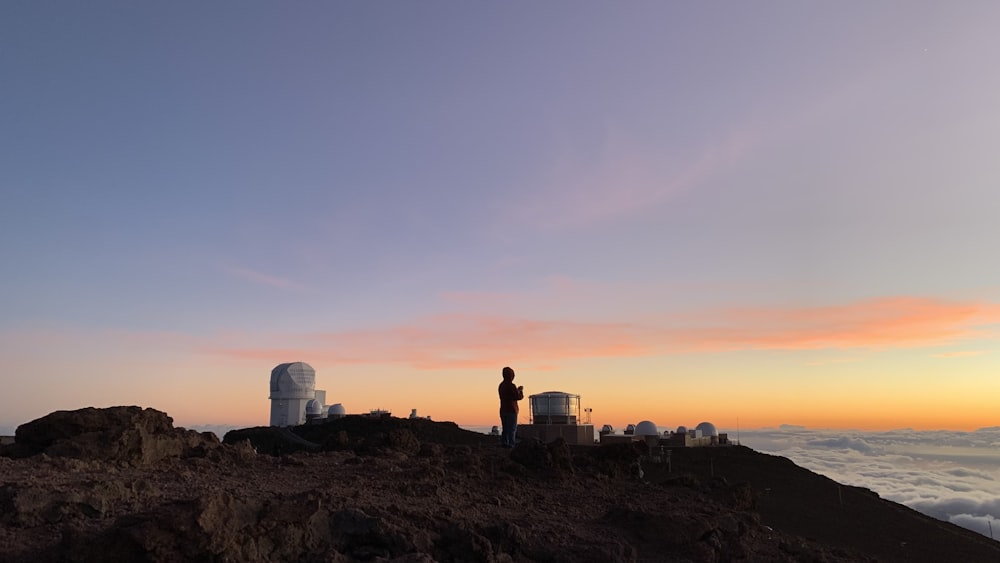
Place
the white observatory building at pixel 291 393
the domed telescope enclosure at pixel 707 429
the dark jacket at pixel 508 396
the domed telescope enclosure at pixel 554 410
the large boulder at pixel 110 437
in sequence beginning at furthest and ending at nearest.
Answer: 1. the white observatory building at pixel 291 393
2. the domed telescope enclosure at pixel 707 429
3. the domed telescope enclosure at pixel 554 410
4. the dark jacket at pixel 508 396
5. the large boulder at pixel 110 437

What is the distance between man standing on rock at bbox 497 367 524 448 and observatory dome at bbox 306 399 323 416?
4761 centimetres

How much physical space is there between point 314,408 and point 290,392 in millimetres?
5386

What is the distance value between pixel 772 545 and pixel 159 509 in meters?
8.08

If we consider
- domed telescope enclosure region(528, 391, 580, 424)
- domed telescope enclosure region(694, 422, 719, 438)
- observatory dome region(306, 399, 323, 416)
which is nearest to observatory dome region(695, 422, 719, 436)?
domed telescope enclosure region(694, 422, 719, 438)

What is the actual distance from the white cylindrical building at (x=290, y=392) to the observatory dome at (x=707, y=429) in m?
36.5

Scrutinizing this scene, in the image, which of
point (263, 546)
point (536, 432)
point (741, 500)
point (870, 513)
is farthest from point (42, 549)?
point (536, 432)

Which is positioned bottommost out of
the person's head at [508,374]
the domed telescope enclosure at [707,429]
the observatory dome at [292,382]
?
the domed telescope enclosure at [707,429]

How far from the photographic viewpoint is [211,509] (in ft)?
19.8

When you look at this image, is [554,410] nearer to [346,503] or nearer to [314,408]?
[314,408]

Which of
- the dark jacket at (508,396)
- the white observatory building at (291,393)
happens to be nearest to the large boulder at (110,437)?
the dark jacket at (508,396)

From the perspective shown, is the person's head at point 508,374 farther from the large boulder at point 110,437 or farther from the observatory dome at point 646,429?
the observatory dome at point 646,429

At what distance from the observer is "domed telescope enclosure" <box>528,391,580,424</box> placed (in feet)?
137

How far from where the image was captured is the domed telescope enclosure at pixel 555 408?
41781mm

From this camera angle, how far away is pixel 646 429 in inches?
1789
